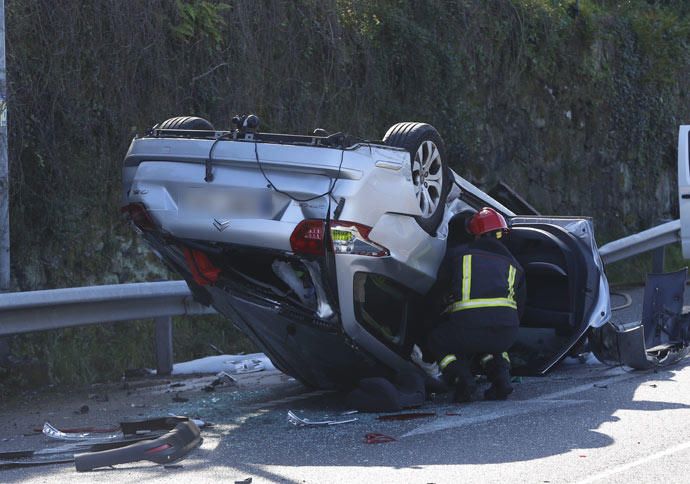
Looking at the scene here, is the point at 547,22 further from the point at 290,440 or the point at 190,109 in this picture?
the point at 290,440

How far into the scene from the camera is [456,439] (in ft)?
20.1

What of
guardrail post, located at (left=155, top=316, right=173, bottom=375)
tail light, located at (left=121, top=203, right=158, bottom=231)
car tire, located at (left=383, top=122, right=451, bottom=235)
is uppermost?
car tire, located at (left=383, top=122, right=451, bottom=235)

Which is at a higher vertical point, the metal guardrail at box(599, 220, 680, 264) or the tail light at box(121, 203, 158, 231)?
the tail light at box(121, 203, 158, 231)

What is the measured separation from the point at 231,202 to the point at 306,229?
0.49 metres

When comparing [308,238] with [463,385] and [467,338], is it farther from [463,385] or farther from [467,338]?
[463,385]

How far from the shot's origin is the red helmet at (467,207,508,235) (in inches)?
299

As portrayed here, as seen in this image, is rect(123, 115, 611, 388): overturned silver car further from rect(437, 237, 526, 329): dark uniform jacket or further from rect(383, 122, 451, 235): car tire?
rect(437, 237, 526, 329): dark uniform jacket

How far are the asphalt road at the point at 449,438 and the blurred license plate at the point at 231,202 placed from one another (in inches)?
49.3

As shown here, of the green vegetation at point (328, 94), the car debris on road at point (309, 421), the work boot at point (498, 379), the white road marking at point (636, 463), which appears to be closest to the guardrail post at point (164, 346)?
the green vegetation at point (328, 94)

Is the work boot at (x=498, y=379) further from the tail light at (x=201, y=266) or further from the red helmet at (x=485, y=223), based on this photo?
the tail light at (x=201, y=266)

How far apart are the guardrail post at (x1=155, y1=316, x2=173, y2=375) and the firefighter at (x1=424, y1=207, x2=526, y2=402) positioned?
2356 mm

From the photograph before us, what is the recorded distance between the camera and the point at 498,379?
7.42 m

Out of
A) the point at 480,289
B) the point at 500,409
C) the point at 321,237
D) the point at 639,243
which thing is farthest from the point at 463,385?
the point at 639,243

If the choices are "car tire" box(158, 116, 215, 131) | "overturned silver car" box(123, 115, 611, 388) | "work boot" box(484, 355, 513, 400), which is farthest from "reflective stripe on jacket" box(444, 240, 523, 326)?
"car tire" box(158, 116, 215, 131)
